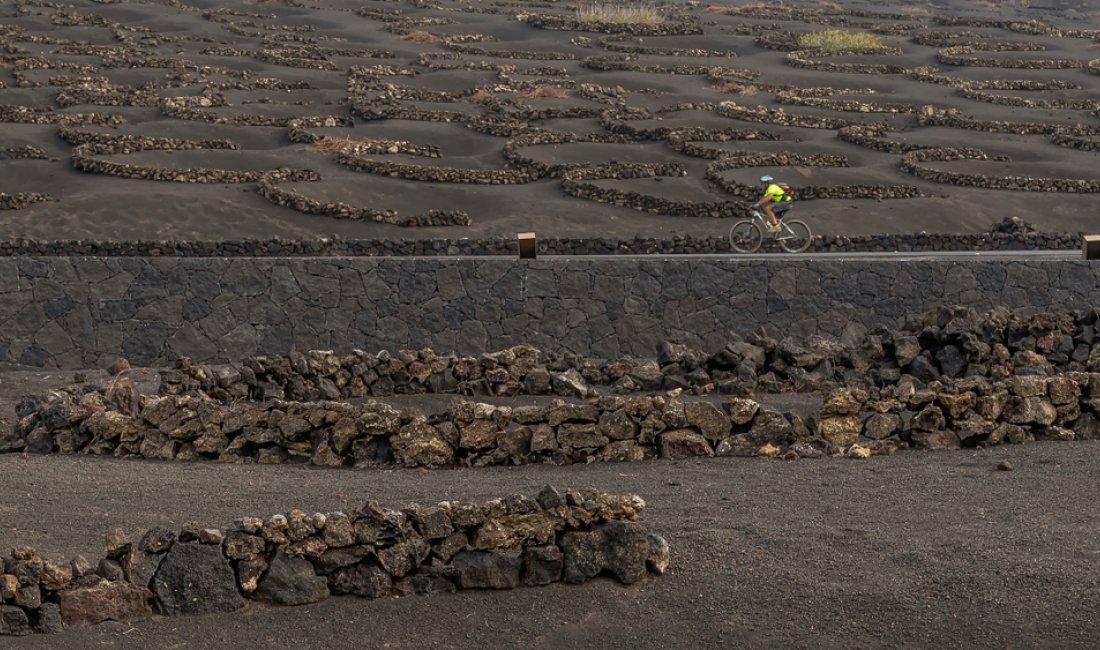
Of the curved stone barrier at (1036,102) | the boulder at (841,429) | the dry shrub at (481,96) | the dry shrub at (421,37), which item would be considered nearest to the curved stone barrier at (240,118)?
the dry shrub at (481,96)

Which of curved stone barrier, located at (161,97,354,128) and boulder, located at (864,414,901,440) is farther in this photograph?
curved stone barrier, located at (161,97,354,128)

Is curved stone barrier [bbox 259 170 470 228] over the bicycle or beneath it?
beneath

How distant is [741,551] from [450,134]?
34942 mm

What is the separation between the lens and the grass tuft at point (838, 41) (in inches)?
2682

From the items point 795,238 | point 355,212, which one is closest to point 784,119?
point 795,238

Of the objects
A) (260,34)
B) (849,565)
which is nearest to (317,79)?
(260,34)

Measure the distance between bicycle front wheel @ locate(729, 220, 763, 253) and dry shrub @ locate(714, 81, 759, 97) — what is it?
86.0ft

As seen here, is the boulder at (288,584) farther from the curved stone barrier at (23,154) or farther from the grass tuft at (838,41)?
the grass tuft at (838,41)

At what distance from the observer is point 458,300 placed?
25.8 m

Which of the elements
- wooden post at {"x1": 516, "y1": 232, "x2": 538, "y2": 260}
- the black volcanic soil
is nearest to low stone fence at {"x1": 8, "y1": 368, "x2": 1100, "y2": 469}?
the black volcanic soil

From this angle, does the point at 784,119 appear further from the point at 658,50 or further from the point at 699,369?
the point at 699,369

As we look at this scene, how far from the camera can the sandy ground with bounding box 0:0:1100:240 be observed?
1266 inches

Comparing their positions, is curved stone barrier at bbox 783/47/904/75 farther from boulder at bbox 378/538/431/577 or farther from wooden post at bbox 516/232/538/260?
boulder at bbox 378/538/431/577

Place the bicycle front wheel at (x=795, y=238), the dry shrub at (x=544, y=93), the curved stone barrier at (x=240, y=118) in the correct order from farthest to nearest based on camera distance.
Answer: the dry shrub at (x=544, y=93)
the curved stone barrier at (x=240, y=118)
the bicycle front wheel at (x=795, y=238)
